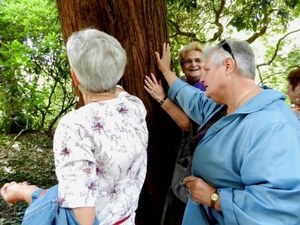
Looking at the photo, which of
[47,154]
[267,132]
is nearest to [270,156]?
[267,132]

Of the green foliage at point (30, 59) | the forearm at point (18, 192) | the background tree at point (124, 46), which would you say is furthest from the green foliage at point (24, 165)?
the forearm at point (18, 192)

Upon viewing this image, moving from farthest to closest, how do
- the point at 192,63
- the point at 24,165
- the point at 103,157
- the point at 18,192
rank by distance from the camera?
1. the point at 24,165
2. the point at 192,63
3. the point at 18,192
4. the point at 103,157

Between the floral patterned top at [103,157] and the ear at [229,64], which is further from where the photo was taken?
the ear at [229,64]

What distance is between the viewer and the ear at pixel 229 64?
1.62 m

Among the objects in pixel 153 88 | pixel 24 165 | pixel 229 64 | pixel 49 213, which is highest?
pixel 229 64

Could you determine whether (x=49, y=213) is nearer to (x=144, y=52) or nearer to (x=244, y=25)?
(x=144, y=52)

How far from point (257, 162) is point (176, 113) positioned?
81 cm

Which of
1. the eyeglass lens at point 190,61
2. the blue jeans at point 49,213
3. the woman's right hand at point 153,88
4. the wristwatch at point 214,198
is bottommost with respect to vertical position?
the wristwatch at point 214,198

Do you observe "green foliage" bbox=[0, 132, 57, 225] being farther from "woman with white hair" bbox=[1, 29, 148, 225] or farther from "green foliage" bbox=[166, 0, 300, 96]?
"woman with white hair" bbox=[1, 29, 148, 225]

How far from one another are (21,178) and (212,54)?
495 centimetres

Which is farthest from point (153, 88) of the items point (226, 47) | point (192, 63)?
point (192, 63)

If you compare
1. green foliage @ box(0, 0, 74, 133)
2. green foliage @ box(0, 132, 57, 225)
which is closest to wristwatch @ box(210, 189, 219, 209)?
green foliage @ box(0, 0, 74, 133)

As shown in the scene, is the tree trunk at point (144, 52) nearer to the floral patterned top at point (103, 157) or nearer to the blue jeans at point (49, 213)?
the floral patterned top at point (103, 157)

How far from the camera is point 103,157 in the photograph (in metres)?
1.39
